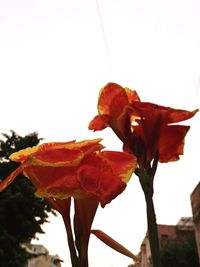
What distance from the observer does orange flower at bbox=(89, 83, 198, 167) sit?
2.18 feet

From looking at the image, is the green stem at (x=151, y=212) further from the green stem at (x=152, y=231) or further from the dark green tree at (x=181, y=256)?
the dark green tree at (x=181, y=256)

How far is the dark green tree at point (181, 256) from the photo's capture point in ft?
86.5

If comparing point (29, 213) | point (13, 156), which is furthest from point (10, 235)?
point (13, 156)

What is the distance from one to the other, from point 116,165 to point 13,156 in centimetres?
23

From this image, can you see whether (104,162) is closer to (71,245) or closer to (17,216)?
(71,245)

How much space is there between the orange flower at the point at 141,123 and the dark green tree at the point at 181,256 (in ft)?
90.2

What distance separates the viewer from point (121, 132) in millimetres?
697

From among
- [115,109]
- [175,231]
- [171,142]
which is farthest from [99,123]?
[175,231]

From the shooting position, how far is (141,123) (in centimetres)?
70

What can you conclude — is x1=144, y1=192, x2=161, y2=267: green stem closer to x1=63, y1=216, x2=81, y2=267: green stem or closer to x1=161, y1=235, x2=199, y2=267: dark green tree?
x1=63, y1=216, x2=81, y2=267: green stem

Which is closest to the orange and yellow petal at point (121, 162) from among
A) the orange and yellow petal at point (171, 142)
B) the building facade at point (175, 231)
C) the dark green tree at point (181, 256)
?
the orange and yellow petal at point (171, 142)

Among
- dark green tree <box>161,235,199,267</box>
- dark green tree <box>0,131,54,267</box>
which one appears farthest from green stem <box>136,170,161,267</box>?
dark green tree <box>161,235,199,267</box>

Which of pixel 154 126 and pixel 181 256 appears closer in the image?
pixel 154 126

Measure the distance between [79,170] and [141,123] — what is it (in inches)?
6.5
